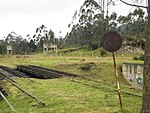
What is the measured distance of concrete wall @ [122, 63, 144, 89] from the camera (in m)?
14.5

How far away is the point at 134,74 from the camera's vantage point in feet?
53.2

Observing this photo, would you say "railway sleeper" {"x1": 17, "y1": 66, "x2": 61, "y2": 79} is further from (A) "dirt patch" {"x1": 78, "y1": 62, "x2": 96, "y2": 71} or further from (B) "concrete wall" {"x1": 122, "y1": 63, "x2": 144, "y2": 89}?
(A) "dirt patch" {"x1": 78, "y1": 62, "x2": 96, "y2": 71}

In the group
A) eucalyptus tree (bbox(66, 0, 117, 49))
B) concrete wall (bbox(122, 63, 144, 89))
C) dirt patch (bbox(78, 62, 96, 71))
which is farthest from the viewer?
eucalyptus tree (bbox(66, 0, 117, 49))

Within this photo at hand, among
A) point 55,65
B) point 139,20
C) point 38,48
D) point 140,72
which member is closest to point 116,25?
point 139,20

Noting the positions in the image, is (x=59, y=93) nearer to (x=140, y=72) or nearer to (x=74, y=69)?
(x=140, y=72)

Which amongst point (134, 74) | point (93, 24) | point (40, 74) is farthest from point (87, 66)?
point (93, 24)

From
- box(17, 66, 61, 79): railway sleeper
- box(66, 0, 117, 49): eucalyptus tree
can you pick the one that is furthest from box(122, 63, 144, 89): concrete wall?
box(66, 0, 117, 49): eucalyptus tree

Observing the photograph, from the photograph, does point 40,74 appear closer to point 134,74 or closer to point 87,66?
point 87,66

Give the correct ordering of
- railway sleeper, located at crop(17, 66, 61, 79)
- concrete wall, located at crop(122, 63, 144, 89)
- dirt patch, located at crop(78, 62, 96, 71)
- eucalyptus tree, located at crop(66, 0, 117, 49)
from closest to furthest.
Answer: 1. concrete wall, located at crop(122, 63, 144, 89)
2. railway sleeper, located at crop(17, 66, 61, 79)
3. dirt patch, located at crop(78, 62, 96, 71)
4. eucalyptus tree, located at crop(66, 0, 117, 49)

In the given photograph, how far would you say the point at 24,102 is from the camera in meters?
9.14

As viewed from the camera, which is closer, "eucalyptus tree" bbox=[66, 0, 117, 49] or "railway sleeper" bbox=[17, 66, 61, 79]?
"railway sleeper" bbox=[17, 66, 61, 79]

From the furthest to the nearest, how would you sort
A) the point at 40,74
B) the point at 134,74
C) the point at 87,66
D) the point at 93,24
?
the point at 93,24, the point at 87,66, the point at 40,74, the point at 134,74

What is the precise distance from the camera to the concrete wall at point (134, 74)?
14477 mm

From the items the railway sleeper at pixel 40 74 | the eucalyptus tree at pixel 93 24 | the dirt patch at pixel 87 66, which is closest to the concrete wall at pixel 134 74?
the railway sleeper at pixel 40 74
